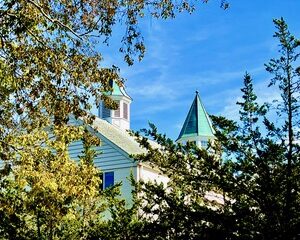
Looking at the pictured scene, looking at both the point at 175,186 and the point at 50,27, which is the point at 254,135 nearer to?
the point at 175,186

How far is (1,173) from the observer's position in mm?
9703

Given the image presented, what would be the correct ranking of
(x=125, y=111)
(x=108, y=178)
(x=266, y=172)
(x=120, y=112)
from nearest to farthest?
1. (x=266, y=172)
2. (x=108, y=178)
3. (x=120, y=112)
4. (x=125, y=111)

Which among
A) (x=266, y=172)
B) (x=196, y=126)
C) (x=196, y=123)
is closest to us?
(x=266, y=172)

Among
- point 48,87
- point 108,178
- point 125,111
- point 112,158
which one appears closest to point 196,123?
point 125,111

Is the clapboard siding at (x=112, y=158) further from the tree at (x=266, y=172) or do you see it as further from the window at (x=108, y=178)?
the tree at (x=266, y=172)

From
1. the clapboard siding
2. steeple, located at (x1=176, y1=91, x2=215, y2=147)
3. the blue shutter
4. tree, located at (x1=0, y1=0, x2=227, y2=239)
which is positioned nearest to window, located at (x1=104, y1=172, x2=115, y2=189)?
the blue shutter

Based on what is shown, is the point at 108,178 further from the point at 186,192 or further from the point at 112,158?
the point at 186,192

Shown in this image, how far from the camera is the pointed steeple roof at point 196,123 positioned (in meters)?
35.8

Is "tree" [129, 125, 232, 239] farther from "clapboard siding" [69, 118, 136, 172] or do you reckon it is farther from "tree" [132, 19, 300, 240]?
"clapboard siding" [69, 118, 136, 172]

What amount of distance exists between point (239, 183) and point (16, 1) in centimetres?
442

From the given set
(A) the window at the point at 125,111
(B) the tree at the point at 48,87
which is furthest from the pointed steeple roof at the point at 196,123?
(B) the tree at the point at 48,87

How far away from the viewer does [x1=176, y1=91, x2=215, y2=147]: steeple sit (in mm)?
35603

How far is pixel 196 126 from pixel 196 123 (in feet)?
1.10

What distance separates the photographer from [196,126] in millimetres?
36469
